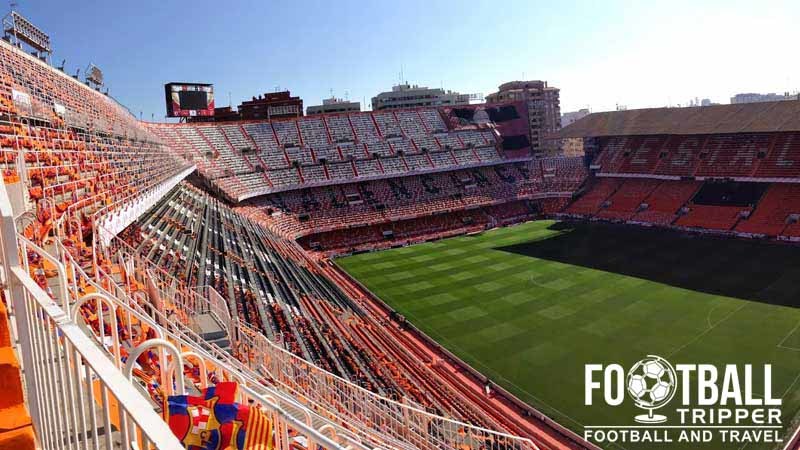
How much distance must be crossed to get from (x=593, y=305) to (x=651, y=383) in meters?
7.87

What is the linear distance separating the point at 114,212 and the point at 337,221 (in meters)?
35.1

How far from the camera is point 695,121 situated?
4634 centimetres

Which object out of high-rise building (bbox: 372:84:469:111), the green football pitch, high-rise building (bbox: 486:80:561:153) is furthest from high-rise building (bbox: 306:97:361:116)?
the green football pitch

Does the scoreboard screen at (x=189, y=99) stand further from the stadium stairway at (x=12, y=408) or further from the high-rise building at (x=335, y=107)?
the stadium stairway at (x=12, y=408)

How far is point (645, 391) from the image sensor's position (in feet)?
66.7

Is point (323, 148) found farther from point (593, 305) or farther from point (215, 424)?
point (215, 424)

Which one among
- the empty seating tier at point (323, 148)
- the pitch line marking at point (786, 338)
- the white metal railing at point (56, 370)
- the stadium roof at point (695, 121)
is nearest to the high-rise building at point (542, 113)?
the empty seating tier at point (323, 148)

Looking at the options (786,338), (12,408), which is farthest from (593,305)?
(12,408)

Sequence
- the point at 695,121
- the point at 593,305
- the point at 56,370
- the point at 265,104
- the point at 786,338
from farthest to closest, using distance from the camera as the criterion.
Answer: the point at 265,104 → the point at 695,121 → the point at 593,305 → the point at 786,338 → the point at 56,370

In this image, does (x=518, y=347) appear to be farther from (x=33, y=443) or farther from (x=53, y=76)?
(x=53, y=76)

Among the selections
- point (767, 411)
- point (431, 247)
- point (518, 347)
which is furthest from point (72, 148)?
point (431, 247)

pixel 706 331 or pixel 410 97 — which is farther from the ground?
pixel 410 97

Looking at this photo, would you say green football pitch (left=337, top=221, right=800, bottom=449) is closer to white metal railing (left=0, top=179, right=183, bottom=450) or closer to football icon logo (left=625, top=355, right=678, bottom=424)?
football icon logo (left=625, top=355, right=678, bottom=424)

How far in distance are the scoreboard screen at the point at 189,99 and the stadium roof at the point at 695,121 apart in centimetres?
3962
